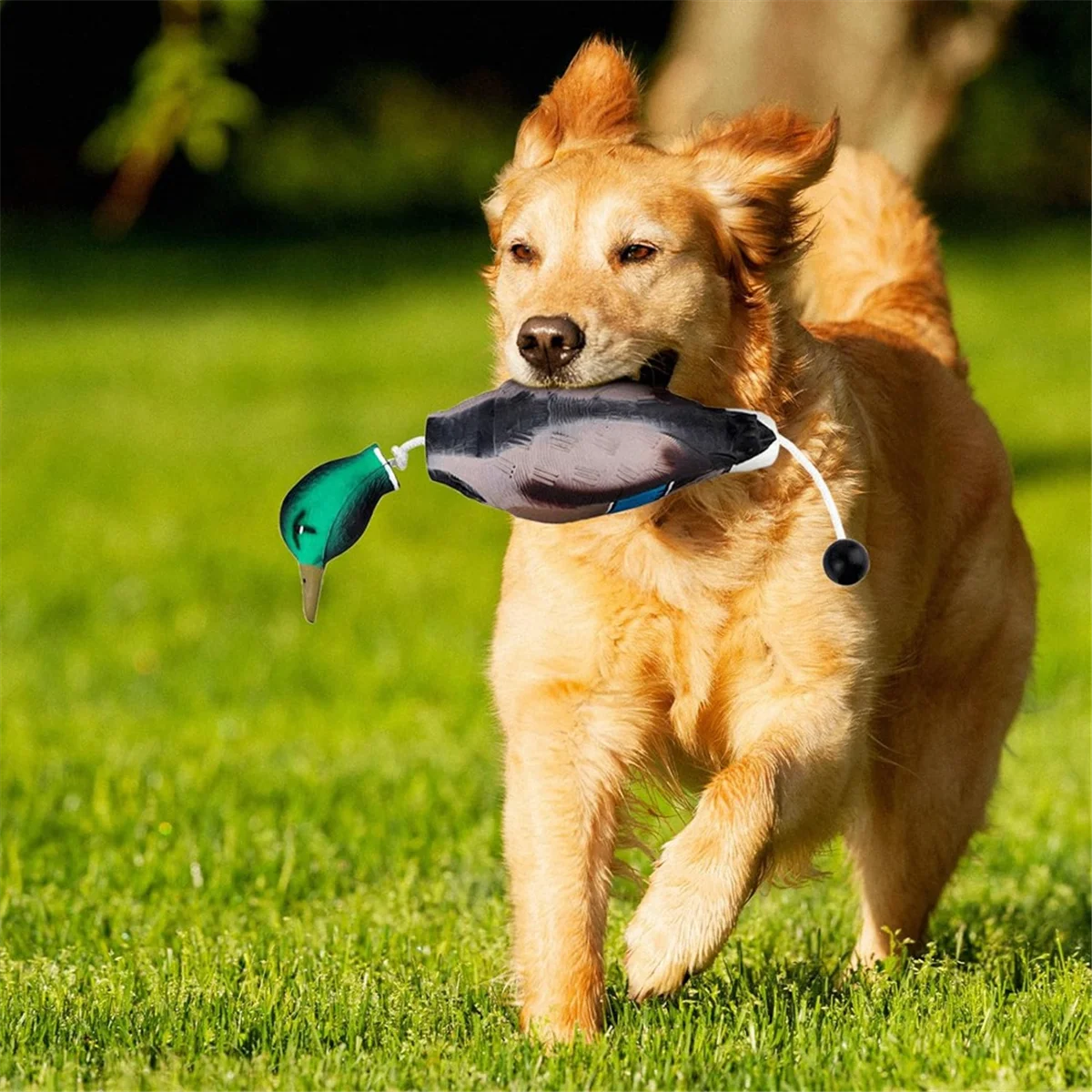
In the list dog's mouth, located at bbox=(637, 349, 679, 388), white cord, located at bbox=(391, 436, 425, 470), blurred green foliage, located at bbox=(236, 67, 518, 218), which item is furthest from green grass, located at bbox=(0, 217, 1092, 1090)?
blurred green foliage, located at bbox=(236, 67, 518, 218)

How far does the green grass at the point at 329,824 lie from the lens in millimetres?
3842

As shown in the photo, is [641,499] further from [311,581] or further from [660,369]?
[311,581]

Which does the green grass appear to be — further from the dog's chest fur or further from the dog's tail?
the dog's tail

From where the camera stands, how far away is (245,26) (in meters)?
9.15

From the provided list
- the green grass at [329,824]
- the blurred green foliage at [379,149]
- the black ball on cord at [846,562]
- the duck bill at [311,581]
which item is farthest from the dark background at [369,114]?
the black ball on cord at [846,562]

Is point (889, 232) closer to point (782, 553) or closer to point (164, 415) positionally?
point (782, 553)

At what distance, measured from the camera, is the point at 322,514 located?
425 cm

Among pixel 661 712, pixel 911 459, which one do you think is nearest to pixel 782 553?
pixel 661 712

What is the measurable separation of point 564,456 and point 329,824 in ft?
8.50

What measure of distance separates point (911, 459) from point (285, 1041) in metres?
2.22

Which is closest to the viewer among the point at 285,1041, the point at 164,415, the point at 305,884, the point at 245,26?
the point at 285,1041

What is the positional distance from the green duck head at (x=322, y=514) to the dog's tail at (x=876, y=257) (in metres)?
1.97

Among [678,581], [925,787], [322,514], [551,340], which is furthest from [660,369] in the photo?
[925,787]

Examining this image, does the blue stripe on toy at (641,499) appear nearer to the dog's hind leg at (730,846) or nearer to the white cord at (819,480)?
the white cord at (819,480)
